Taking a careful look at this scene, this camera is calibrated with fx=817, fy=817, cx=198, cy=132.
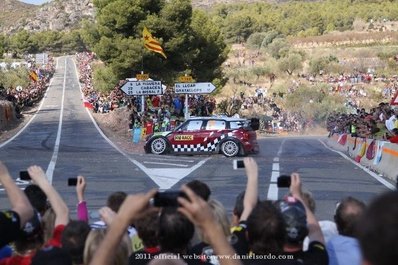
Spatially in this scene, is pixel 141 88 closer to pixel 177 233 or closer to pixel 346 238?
pixel 346 238

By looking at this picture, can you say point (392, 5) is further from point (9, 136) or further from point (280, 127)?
point (9, 136)

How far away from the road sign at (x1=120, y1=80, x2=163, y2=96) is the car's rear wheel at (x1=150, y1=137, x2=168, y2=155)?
28.4 feet

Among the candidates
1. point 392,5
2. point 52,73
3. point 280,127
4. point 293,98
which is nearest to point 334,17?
point 392,5

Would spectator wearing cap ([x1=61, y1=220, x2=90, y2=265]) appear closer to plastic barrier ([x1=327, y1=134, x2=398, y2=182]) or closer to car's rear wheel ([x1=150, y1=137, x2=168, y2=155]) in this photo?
plastic barrier ([x1=327, y1=134, x2=398, y2=182])

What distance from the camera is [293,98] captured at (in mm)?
84875

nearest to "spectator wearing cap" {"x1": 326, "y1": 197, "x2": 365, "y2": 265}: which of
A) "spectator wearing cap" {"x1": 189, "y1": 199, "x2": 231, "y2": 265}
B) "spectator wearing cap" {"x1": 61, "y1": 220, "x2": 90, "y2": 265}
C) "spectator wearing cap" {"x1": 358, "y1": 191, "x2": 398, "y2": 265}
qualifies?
"spectator wearing cap" {"x1": 189, "y1": 199, "x2": 231, "y2": 265}

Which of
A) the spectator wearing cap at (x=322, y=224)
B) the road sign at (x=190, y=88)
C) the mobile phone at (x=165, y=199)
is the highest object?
the mobile phone at (x=165, y=199)

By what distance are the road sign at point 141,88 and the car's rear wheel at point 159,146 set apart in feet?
28.4

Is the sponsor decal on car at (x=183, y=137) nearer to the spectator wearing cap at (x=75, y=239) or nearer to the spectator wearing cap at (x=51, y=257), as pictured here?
the spectator wearing cap at (x=75, y=239)

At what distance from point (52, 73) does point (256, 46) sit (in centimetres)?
3605

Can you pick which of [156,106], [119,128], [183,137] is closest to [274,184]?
[183,137]

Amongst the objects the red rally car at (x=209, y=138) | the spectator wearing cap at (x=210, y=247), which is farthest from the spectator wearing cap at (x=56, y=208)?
the red rally car at (x=209, y=138)

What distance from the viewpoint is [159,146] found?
28.7 meters

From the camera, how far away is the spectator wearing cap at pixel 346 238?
17.6 ft
